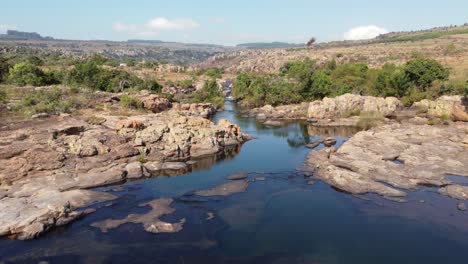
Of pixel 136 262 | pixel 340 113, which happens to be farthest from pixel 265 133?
pixel 136 262

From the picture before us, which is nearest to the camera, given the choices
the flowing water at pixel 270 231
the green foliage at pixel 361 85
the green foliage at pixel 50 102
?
the flowing water at pixel 270 231

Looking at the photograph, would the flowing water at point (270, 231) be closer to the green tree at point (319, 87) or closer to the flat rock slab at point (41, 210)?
the flat rock slab at point (41, 210)

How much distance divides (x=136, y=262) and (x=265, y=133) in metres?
34.6

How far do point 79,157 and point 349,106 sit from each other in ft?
137

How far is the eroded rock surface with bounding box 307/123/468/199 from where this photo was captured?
2977 cm

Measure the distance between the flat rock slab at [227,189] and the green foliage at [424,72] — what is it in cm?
4686

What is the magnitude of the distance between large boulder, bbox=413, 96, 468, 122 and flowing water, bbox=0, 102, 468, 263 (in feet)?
85.2

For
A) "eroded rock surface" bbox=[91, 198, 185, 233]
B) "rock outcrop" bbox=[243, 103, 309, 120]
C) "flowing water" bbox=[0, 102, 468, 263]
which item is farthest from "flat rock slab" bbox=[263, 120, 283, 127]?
"eroded rock surface" bbox=[91, 198, 185, 233]

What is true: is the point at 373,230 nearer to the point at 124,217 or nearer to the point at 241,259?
the point at 241,259

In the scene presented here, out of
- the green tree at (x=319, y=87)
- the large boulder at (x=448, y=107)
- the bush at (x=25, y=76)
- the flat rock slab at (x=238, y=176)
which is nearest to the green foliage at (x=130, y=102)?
the bush at (x=25, y=76)

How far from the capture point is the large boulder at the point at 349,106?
5953cm

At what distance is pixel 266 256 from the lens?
20.6m

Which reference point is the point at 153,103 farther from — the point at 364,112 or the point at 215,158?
the point at 364,112

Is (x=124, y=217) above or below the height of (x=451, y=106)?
below
